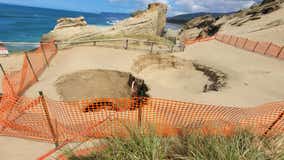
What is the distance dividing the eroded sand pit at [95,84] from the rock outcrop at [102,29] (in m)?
9.61

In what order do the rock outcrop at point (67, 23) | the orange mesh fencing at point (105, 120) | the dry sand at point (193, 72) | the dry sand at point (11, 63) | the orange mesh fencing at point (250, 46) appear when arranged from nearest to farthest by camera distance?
1. the orange mesh fencing at point (105, 120)
2. the dry sand at point (193, 72)
3. the dry sand at point (11, 63)
4. the orange mesh fencing at point (250, 46)
5. the rock outcrop at point (67, 23)

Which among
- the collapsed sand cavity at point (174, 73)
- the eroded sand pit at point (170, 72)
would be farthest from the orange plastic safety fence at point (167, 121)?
the eroded sand pit at point (170, 72)

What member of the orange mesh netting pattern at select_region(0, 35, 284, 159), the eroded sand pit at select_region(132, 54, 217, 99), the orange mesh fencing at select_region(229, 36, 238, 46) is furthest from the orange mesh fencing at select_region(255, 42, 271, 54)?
the orange mesh netting pattern at select_region(0, 35, 284, 159)

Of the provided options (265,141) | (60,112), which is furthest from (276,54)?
(60,112)

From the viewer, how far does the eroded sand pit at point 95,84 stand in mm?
11344

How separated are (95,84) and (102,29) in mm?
14971

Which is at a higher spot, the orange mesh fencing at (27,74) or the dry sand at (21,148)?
the orange mesh fencing at (27,74)

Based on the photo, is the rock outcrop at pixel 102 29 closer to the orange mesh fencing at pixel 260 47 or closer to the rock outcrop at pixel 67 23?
the rock outcrop at pixel 67 23

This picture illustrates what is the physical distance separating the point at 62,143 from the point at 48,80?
6222 mm

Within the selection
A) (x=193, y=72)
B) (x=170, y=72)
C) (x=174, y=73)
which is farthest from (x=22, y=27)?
(x=193, y=72)

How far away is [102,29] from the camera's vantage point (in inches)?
1034

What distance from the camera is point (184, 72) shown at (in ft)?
51.8

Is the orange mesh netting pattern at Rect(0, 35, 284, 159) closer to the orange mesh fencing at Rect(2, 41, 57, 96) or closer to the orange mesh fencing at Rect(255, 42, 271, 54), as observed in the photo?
the orange mesh fencing at Rect(2, 41, 57, 96)

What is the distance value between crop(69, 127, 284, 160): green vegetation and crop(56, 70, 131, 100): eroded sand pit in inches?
289
